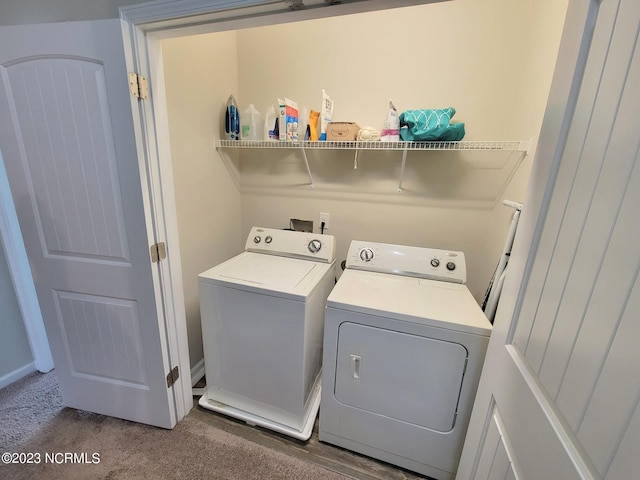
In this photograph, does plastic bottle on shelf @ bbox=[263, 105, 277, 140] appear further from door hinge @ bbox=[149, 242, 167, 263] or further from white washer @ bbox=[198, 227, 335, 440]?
door hinge @ bbox=[149, 242, 167, 263]

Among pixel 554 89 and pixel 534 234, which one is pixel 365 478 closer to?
pixel 534 234

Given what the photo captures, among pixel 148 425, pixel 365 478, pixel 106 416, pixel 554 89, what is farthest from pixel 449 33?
pixel 106 416

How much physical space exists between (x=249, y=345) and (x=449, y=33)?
2181 mm

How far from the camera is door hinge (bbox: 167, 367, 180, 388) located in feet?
5.03

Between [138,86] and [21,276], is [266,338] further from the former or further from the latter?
[21,276]

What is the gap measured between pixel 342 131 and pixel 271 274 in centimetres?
99

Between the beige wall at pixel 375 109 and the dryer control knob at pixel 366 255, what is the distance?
32cm

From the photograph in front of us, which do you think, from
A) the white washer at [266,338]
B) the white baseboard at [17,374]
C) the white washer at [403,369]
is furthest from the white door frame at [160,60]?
the white baseboard at [17,374]

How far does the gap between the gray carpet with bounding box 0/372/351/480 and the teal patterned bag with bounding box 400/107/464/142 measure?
1880mm

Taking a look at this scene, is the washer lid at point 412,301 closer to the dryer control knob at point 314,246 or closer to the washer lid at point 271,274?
the washer lid at point 271,274

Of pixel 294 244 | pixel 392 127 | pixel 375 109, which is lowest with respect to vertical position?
pixel 294 244

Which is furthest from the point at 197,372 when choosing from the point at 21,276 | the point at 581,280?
the point at 581,280

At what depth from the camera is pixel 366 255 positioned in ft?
5.68

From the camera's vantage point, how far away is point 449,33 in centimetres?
163
